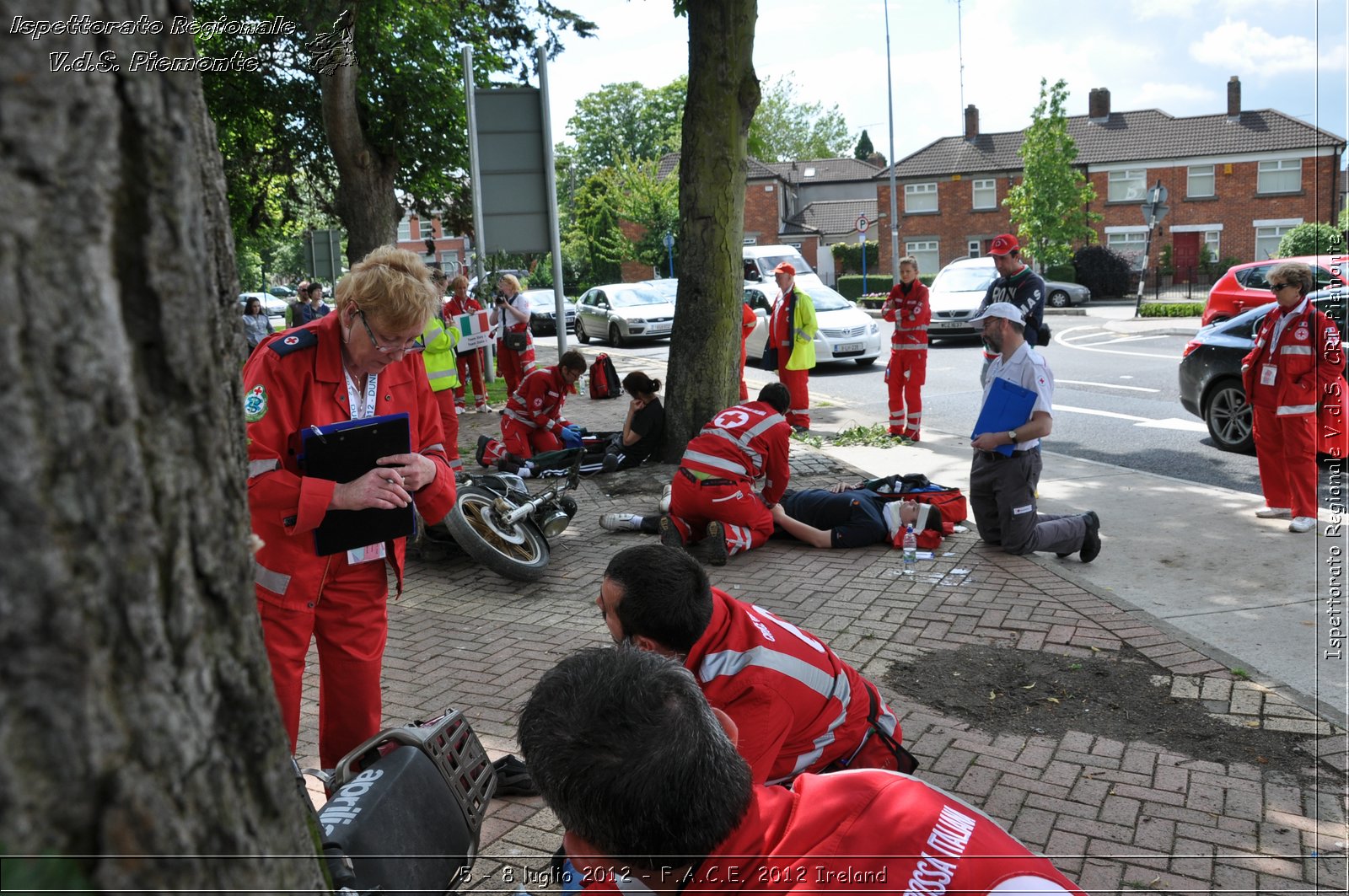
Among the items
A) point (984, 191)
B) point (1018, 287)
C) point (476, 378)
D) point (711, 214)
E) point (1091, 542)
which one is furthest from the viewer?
point (984, 191)

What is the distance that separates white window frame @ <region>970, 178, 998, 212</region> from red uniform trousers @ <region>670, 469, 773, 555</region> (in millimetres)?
52993

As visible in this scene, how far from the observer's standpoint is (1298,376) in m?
7.30

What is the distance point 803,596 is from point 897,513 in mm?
1419

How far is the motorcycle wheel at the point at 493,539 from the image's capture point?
21.8 feet

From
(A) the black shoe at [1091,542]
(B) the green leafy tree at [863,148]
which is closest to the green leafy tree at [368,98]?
(A) the black shoe at [1091,542]

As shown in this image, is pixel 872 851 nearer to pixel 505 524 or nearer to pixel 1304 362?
pixel 505 524

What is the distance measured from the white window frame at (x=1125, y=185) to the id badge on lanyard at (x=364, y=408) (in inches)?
2203

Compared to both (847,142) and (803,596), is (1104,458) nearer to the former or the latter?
(803,596)

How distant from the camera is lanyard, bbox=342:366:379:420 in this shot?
3330 mm

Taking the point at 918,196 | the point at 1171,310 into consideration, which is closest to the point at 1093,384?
the point at 1171,310

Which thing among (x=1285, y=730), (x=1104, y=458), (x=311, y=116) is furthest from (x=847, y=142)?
(x=1285, y=730)

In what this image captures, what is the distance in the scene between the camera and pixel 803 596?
635 centimetres

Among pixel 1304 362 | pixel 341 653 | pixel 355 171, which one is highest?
pixel 355 171

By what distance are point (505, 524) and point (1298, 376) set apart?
18.4ft
